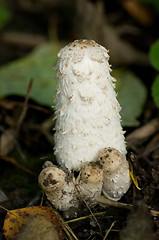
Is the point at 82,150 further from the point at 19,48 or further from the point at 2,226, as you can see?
the point at 19,48

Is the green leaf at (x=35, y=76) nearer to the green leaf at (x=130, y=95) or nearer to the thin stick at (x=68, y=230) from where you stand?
the green leaf at (x=130, y=95)

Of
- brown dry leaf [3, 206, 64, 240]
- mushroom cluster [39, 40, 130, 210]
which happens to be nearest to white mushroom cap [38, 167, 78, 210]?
mushroom cluster [39, 40, 130, 210]

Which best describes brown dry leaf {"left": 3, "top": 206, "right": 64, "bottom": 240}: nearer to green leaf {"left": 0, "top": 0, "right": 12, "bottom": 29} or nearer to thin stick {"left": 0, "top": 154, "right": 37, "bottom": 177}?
thin stick {"left": 0, "top": 154, "right": 37, "bottom": 177}

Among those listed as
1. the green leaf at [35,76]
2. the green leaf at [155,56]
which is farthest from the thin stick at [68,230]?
the green leaf at [155,56]

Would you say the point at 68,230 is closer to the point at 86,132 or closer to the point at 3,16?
the point at 86,132

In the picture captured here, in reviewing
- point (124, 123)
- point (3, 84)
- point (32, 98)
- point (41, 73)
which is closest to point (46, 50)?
point (41, 73)

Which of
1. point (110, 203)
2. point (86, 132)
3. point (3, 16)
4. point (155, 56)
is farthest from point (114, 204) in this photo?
point (3, 16)
